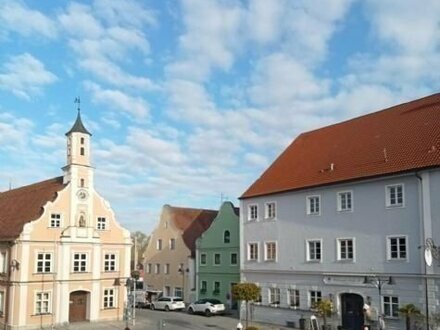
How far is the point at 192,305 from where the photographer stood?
47.8 meters

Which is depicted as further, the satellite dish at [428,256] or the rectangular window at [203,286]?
the rectangular window at [203,286]

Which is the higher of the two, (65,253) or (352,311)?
(65,253)

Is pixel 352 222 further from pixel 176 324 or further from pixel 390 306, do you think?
pixel 176 324

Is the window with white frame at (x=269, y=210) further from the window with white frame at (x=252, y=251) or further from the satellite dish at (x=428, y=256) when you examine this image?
the satellite dish at (x=428, y=256)

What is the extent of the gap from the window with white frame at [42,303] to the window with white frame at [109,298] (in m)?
4.58

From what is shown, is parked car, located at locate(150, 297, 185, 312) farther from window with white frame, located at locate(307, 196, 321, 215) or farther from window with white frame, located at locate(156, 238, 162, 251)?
window with white frame, located at locate(307, 196, 321, 215)

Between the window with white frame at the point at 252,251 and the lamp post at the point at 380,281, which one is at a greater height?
the window with white frame at the point at 252,251

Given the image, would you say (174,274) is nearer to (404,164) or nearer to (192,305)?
(192,305)

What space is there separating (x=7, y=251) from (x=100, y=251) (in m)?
6.70

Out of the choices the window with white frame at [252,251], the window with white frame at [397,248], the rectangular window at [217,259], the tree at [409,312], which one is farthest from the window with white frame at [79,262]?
the tree at [409,312]

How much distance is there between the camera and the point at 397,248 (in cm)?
3059

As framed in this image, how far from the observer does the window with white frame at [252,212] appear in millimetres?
41500

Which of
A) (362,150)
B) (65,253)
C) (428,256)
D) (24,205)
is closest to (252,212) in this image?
(362,150)

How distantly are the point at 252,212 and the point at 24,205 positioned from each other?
59.0 feet
